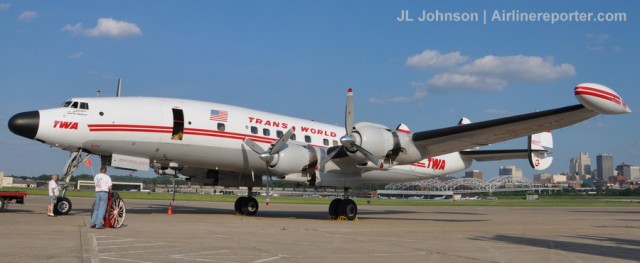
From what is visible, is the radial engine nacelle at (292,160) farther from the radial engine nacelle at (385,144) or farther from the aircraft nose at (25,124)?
the aircraft nose at (25,124)

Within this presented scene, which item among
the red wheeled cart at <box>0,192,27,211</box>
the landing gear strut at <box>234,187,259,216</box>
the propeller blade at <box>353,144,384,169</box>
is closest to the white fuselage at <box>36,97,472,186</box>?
the propeller blade at <box>353,144,384,169</box>

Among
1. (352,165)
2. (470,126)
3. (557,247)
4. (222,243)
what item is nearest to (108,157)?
(352,165)

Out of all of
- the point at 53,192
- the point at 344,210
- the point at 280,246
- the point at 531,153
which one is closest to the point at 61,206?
the point at 53,192

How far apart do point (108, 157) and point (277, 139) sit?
5751 millimetres

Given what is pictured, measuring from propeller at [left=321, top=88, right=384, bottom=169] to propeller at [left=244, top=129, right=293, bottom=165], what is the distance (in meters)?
1.58

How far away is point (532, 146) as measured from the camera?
23562mm

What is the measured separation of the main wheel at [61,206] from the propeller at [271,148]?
235 inches

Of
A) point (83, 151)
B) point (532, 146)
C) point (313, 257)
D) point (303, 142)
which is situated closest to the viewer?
point (313, 257)

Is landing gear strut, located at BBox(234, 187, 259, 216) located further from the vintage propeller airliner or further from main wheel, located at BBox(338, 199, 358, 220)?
main wheel, located at BBox(338, 199, 358, 220)

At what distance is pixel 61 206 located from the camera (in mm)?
16922

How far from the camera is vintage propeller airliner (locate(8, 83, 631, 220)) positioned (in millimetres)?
16375

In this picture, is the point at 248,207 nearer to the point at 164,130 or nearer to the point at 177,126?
the point at 177,126

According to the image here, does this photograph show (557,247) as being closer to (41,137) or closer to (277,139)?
(277,139)

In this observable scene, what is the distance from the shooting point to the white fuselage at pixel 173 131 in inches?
648
